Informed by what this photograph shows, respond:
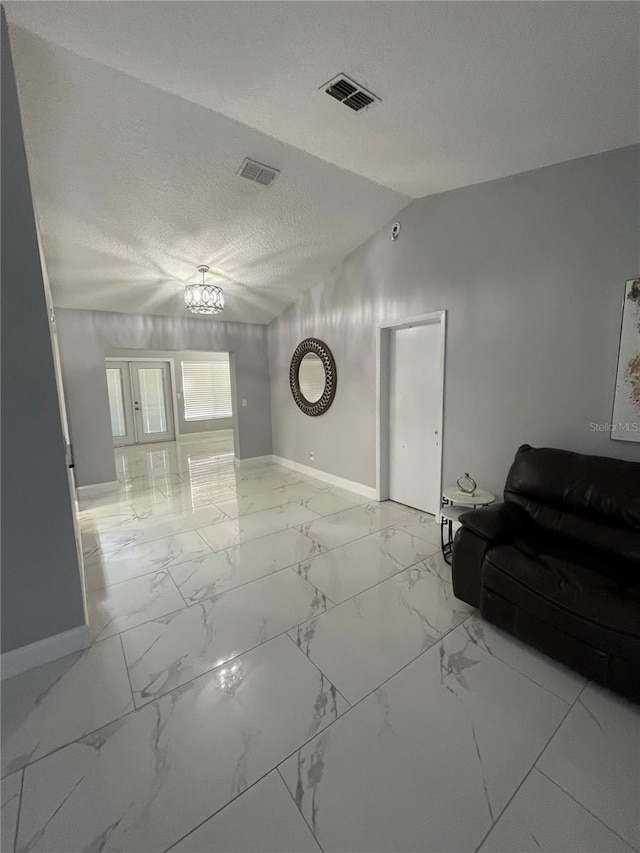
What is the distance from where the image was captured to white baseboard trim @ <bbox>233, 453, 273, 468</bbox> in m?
5.91

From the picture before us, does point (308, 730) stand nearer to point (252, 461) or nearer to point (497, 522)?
point (497, 522)

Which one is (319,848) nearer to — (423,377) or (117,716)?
(117,716)

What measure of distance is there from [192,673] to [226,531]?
1697mm

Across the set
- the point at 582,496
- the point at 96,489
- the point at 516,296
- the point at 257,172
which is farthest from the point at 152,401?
the point at 582,496

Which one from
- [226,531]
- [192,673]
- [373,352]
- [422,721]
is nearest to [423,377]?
[373,352]

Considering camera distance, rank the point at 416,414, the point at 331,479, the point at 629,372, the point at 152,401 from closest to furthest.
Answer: the point at 629,372 < the point at 416,414 < the point at 331,479 < the point at 152,401

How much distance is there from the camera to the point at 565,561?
1.87 metres

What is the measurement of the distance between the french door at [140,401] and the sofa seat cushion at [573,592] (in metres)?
7.94

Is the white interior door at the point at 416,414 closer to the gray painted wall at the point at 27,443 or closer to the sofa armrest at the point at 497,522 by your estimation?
the sofa armrest at the point at 497,522

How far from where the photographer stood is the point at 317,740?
141 centimetres

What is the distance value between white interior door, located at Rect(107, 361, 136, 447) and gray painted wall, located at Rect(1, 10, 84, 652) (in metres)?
6.72

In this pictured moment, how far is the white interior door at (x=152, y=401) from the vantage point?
802 cm

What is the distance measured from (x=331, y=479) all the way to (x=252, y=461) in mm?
1786

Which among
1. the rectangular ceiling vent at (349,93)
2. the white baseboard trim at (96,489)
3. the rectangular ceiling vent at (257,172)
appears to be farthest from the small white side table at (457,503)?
the white baseboard trim at (96,489)
